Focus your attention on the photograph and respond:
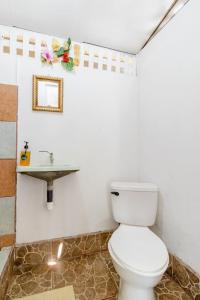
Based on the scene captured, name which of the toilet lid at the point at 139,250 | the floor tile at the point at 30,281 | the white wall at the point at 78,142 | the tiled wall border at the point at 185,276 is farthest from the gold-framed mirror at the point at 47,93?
the tiled wall border at the point at 185,276

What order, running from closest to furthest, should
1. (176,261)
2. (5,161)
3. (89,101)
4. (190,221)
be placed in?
1. (190,221)
2. (176,261)
3. (5,161)
4. (89,101)

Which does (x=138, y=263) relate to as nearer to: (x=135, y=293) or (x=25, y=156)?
(x=135, y=293)

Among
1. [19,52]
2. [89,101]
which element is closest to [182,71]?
[89,101]

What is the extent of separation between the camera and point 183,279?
4.45 feet

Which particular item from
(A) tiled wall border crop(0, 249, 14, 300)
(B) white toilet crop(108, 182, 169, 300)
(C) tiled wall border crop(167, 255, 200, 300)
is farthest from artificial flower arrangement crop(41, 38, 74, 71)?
(C) tiled wall border crop(167, 255, 200, 300)

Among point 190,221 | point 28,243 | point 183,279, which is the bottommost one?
point 183,279

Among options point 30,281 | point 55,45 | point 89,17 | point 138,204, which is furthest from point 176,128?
point 30,281

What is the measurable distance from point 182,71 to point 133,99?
658mm

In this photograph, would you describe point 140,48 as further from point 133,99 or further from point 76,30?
point 76,30

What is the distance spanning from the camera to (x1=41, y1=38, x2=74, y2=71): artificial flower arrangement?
168cm

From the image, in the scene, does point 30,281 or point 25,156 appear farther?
point 25,156

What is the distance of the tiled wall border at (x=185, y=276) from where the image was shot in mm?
1238

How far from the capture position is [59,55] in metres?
1.72

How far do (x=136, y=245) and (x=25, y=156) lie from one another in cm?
116
